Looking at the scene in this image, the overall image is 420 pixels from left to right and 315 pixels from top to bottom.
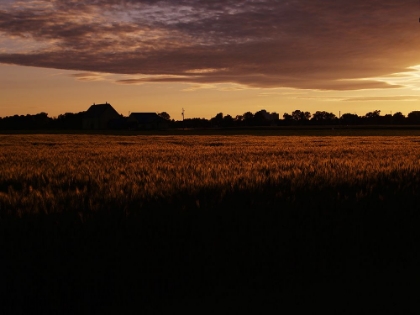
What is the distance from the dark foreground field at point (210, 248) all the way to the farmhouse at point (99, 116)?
12495 cm

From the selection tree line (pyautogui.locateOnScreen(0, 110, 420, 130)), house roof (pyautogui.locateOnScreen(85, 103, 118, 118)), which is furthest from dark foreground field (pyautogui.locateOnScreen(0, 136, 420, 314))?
house roof (pyautogui.locateOnScreen(85, 103, 118, 118))

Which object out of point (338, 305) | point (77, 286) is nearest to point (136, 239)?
point (77, 286)

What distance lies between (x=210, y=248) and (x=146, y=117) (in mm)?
133101

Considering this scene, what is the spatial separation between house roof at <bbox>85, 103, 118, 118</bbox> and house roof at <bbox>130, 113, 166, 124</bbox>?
22.5 feet

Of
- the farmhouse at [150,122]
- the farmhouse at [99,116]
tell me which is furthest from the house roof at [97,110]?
the farmhouse at [150,122]

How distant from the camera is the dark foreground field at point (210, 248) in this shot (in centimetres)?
418

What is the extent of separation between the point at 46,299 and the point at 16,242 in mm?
594

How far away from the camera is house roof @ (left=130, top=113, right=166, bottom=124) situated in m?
131

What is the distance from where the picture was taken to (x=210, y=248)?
488 centimetres

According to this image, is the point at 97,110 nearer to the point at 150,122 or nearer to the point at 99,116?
the point at 99,116

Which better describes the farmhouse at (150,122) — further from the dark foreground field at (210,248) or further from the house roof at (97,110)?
the dark foreground field at (210,248)

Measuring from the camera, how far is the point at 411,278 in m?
5.32

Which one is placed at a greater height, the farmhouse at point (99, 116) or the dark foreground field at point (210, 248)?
the farmhouse at point (99, 116)

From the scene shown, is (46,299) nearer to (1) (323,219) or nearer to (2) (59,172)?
(1) (323,219)
